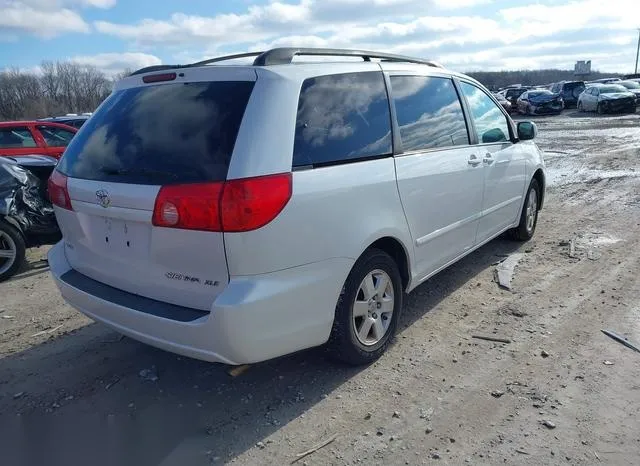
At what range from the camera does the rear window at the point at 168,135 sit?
273 cm

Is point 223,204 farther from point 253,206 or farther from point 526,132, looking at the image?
point 526,132

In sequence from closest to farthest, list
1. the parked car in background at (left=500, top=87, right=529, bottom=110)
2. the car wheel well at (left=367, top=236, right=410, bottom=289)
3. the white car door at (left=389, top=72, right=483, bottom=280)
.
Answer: the car wheel well at (left=367, top=236, right=410, bottom=289)
the white car door at (left=389, top=72, right=483, bottom=280)
the parked car in background at (left=500, top=87, right=529, bottom=110)

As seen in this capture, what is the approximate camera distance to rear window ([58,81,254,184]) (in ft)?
8.96

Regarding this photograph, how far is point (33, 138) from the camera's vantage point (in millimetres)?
11266

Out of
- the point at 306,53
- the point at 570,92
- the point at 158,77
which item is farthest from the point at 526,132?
the point at 570,92

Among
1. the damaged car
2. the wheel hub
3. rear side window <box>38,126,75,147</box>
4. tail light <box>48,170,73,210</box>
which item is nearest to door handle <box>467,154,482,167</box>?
the wheel hub

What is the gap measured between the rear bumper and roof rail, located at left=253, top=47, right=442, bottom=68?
1181 millimetres

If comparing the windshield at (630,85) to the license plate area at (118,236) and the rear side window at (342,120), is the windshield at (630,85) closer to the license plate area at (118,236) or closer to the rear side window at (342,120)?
the rear side window at (342,120)

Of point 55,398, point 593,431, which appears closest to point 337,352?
point 593,431

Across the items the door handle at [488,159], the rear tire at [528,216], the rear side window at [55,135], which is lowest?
the rear tire at [528,216]

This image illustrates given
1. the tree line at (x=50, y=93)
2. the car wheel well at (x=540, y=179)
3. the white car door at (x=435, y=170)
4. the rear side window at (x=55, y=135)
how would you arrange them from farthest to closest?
the tree line at (x=50, y=93) < the rear side window at (x=55, y=135) < the car wheel well at (x=540, y=179) < the white car door at (x=435, y=170)

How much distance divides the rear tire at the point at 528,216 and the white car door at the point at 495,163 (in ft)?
0.83

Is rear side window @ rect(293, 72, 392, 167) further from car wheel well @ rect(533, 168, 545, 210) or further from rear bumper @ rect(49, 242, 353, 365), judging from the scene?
car wheel well @ rect(533, 168, 545, 210)

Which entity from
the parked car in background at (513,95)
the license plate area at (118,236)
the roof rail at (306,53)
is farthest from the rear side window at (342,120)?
the parked car in background at (513,95)
